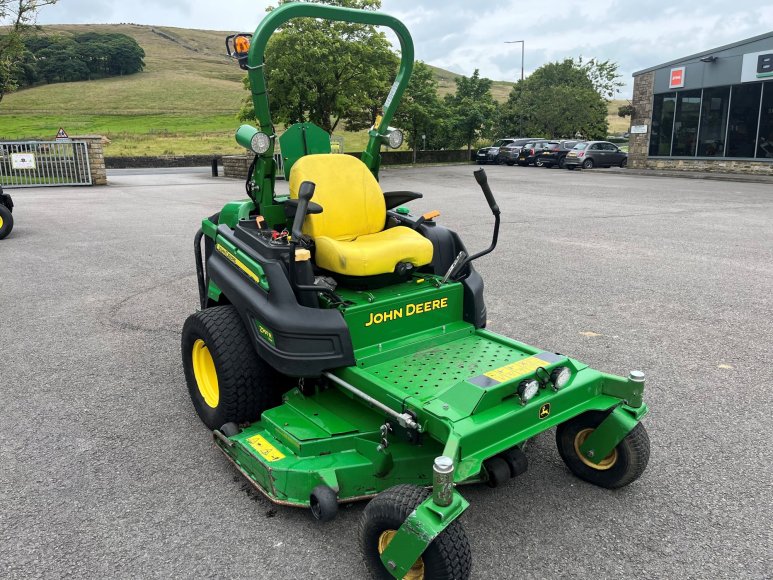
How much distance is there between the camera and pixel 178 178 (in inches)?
877

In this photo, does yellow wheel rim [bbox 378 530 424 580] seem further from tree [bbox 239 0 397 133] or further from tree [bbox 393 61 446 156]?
tree [bbox 393 61 446 156]

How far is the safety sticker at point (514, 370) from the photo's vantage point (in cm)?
265

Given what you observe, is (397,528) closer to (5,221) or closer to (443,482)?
(443,482)

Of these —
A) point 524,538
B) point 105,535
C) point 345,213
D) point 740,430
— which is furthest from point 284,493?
point 740,430

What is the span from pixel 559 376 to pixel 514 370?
0.63 ft

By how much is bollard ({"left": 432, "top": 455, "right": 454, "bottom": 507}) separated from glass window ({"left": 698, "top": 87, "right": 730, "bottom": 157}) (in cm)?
2460

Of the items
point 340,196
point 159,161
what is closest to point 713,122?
point 340,196

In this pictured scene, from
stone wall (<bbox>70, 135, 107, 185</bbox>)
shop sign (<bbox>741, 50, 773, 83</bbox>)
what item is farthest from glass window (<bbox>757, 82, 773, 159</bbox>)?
stone wall (<bbox>70, 135, 107, 185</bbox>)

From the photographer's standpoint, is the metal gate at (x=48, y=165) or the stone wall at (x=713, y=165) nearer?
the metal gate at (x=48, y=165)

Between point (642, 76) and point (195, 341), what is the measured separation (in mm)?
25960

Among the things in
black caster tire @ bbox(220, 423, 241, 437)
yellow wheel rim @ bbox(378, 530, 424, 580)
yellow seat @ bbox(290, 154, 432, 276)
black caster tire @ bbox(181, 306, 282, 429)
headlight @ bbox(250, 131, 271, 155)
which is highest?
headlight @ bbox(250, 131, 271, 155)

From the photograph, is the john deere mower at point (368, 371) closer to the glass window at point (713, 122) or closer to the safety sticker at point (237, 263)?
the safety sticker at point (237, 263)

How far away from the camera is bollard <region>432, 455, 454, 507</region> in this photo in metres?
2.11

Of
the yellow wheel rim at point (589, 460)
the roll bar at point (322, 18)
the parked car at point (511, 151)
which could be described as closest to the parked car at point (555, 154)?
the parked car at point (511, 151)
